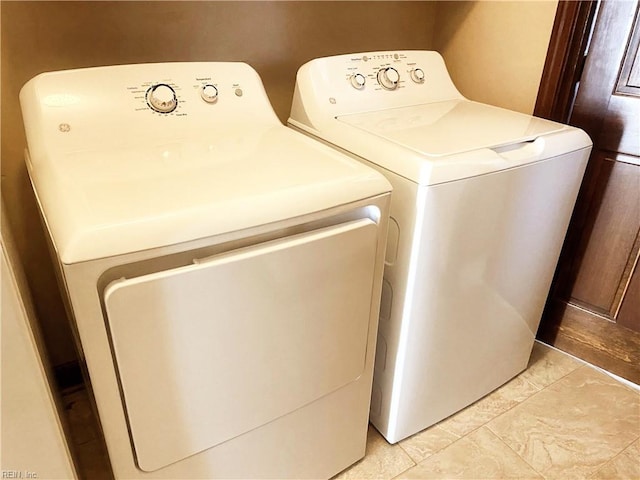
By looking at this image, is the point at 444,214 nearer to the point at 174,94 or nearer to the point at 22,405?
the point at 174,94

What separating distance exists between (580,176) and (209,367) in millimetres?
1082

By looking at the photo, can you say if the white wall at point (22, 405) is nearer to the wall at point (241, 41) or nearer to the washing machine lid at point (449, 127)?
the wall at point (241, 41)

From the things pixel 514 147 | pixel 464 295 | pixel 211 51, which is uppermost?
pixel 211 51

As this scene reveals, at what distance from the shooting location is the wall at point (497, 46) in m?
1.59

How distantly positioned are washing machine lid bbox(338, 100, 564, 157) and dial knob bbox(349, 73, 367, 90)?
9 cm

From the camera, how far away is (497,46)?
5.63ft

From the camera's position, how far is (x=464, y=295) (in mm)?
1237

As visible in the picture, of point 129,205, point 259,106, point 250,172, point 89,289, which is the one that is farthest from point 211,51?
A: point 89,289

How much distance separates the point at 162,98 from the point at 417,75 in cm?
79

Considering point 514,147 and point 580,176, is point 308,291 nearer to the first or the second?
point 514,147

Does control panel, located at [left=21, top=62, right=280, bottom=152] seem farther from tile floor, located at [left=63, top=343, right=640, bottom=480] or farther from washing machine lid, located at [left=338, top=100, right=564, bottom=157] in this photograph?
tile floor, located at [left=63, top=343, right=640, bottom=480]

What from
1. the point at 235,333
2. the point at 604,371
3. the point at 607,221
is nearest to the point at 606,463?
the point at 604,371

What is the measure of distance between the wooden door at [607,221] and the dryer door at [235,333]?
961mm

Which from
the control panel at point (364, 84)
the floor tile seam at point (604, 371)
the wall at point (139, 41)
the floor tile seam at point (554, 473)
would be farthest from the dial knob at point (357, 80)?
the floor tile seam at point (604, 371)
